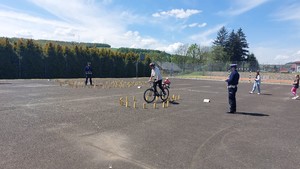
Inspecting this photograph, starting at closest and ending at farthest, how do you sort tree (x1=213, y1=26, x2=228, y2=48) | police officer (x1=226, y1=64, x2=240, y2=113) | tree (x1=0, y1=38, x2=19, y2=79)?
police officer (x1=226, y1=64, x2=240, y2=113) < tree (x1=0, y1=38, x2=19, y2=79) < tree (x1=213, y1=26, x2=228, y2=48)

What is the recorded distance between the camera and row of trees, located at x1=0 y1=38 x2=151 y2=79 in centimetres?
3328

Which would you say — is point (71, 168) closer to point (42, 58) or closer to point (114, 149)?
point (114, 149)

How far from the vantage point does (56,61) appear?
1484 inches

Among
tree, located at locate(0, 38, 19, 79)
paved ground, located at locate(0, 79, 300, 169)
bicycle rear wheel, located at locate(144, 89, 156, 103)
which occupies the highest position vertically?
tree, located at locate(0, 38, 19, 79)

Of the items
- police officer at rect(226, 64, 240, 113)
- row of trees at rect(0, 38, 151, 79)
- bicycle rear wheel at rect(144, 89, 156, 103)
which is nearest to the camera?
police officer at rect(226, 64, 240, 113)

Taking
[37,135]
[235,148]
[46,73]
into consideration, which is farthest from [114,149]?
[46,73]

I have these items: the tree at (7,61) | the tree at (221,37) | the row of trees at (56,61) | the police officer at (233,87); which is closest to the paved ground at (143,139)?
the police officer at (233,87)

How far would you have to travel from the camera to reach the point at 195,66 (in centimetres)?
5219

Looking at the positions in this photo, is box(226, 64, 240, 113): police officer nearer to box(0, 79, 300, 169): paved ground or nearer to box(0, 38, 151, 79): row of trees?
box(0, 79, 300, 169): paved ground

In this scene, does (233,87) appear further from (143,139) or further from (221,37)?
(221,37)

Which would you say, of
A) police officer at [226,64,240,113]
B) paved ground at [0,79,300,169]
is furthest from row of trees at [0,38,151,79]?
police officer at [226,64,240,113]

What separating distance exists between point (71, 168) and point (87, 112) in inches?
199

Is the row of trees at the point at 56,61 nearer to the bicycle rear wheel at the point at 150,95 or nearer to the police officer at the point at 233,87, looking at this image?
the bicycle rear wheel at the point at 150,95

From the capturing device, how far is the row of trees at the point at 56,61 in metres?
33.3
